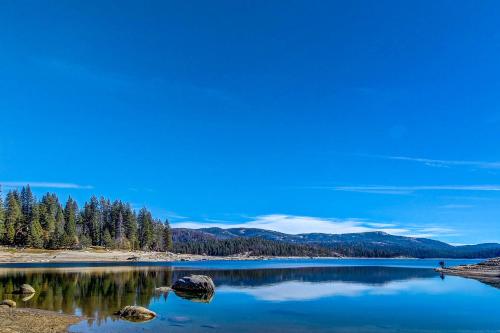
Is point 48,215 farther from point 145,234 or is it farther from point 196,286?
point 196,286

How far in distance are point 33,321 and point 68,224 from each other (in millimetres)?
139989

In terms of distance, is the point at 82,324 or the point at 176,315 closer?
the point at 82,324

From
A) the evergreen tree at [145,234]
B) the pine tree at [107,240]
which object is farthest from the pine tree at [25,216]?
the evergreen tree at [145,234]

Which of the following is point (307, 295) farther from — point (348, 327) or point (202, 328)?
point (202, 328)

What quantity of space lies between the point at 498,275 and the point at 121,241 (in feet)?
461

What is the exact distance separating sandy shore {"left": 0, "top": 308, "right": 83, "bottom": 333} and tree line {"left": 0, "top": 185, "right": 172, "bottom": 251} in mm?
116248

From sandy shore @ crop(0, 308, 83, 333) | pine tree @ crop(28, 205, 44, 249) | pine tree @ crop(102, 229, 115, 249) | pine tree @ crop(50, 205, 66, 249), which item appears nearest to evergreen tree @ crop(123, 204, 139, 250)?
pine tree @ crop(102, 229, 115, 249)

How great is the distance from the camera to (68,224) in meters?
Answer: 158

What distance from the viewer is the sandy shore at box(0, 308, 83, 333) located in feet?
88.3

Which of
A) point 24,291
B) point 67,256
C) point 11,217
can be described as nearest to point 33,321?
point 24,291

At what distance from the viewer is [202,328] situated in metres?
30.2

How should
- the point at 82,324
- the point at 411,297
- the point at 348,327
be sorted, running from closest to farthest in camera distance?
the point at 82,324
the point at 348,327
the point at 411,297

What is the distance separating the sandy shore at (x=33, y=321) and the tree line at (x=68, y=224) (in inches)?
4577

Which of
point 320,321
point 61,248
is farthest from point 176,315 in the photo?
point 61,248
